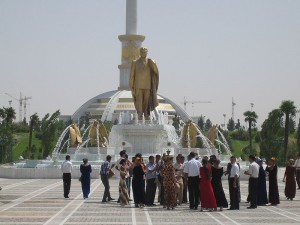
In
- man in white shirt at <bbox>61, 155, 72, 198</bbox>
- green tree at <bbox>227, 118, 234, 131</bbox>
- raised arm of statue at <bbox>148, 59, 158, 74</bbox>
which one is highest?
green tree at <bbox>227, 118, 234, 131</bbox>

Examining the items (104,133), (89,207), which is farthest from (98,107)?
(89,207)

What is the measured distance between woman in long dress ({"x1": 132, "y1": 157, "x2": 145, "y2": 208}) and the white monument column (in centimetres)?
6218

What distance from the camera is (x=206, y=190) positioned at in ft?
59.6

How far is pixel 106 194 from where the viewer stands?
67.6 feet

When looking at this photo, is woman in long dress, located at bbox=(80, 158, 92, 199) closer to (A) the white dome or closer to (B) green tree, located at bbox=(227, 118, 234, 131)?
(A) the white dome

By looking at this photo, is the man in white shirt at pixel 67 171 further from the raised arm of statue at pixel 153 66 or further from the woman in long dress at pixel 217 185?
the raised arm of statue at pixel 153 66

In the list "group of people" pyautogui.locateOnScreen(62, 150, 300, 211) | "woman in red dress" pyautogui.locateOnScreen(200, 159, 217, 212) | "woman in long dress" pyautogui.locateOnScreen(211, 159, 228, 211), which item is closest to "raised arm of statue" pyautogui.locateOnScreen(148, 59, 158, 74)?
"group of people" pyautogui.locateOnScreen(62, 150, 300, 211)

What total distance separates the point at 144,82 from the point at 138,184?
64.6 ft

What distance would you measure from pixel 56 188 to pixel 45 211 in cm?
884

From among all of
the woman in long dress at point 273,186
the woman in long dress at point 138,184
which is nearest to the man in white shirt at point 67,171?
the woman in long dress at point 138,184

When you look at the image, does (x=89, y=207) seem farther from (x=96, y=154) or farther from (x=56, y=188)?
(x=96, y=154)

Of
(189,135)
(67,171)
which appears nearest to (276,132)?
(189,135)

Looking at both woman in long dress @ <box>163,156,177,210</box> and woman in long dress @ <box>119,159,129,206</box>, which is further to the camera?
woman in long dress @ <box>119,159,129,206</box>

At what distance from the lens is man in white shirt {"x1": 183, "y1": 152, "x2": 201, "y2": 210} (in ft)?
61.2
